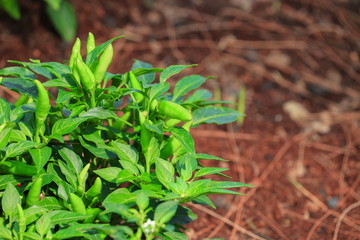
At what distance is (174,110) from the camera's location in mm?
1391

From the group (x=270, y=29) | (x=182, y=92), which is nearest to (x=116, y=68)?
(x=270, y=29)

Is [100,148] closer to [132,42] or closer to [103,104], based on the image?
[103,104]

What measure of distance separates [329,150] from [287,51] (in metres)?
1.03

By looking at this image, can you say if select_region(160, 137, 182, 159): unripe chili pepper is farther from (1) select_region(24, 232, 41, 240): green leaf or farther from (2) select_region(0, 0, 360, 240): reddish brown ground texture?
(2) select_region(0, 0, 360, 240): reddish brown ground texture

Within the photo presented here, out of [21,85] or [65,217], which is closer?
[65,217]

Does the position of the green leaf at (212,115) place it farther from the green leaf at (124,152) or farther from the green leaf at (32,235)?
the green leaf at (32,235)

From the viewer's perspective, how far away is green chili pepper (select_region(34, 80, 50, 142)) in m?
1.37

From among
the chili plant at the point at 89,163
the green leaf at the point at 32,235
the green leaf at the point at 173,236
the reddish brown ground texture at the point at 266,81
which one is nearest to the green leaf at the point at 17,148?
the chili plant at the point at 89,163

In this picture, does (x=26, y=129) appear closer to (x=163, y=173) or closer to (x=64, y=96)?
(x=64, y=96)

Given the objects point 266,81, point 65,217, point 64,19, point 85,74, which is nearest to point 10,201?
point 65,217

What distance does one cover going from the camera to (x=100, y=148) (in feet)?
5.00

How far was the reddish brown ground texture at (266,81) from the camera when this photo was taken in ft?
9.31

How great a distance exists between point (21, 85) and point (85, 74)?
0.34m

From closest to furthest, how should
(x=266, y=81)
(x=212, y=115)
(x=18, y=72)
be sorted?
1. (x=18, y=72)
2. (x=212, y=115)
3. (x=266, y=81)
